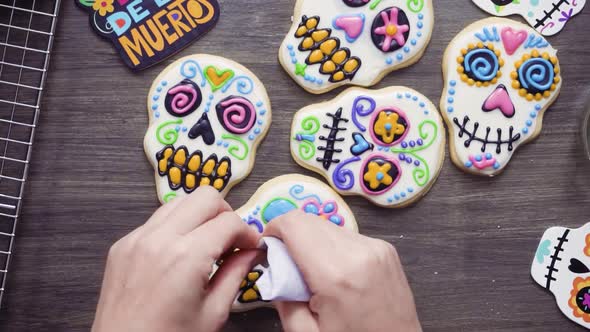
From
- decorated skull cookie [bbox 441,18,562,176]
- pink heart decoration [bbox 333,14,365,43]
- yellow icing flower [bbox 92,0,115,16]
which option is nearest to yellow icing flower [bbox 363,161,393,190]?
decorated skull cookie [bbox 441,18,562,176]

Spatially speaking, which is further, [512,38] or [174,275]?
[512,38]

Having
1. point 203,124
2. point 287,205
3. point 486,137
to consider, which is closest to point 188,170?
point 203,124

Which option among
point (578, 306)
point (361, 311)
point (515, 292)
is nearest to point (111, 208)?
point (361, 311)

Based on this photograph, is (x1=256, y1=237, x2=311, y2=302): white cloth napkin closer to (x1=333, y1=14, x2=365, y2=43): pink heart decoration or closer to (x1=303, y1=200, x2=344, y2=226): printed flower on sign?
(x1=303, y1=200, x2=344, y2=226): printed flower on sign

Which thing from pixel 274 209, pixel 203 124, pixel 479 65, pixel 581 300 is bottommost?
pixel 581 300

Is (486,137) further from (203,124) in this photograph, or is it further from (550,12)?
(203,124)

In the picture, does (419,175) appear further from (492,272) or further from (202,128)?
(202,128)

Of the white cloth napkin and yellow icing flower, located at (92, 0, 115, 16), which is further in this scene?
yellow icing flower, located at (92, 0, 115, 16)
